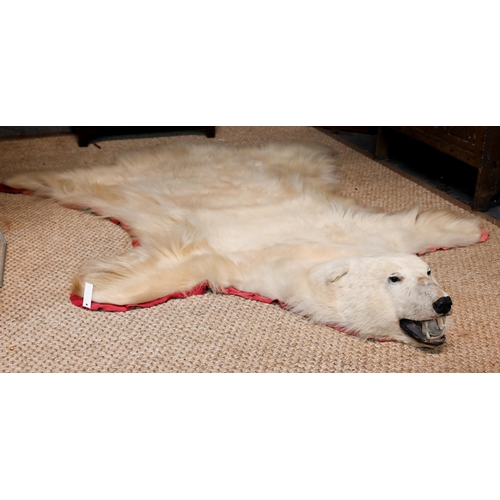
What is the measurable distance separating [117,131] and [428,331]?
2.68 m

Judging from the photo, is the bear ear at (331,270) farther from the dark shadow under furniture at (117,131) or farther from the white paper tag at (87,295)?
the dark shadow under furniture at (117,131)

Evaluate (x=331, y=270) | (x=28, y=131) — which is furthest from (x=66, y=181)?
(x=331, y=270)

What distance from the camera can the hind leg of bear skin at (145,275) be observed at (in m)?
2.08

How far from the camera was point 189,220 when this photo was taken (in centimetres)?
243

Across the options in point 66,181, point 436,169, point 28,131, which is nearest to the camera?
point 66,181

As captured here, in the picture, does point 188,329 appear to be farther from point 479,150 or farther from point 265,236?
point 479,150

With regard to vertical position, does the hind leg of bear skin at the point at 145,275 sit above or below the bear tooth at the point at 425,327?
below

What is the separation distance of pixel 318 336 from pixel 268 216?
672 mm

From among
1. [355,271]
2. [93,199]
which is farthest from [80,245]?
[355,271]

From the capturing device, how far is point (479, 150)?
2.73m

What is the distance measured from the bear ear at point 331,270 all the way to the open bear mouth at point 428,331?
0.25m

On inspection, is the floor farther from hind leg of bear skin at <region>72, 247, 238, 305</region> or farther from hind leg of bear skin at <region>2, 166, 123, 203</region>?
hind leg of bear skin at <region>2, 166, 123, 203</region>

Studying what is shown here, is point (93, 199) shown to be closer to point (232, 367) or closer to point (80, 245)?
point (80, 245)

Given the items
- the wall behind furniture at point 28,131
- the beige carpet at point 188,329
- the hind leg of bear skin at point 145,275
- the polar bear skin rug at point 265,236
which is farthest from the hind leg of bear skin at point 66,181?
the wall behind furniture at point 28,131
